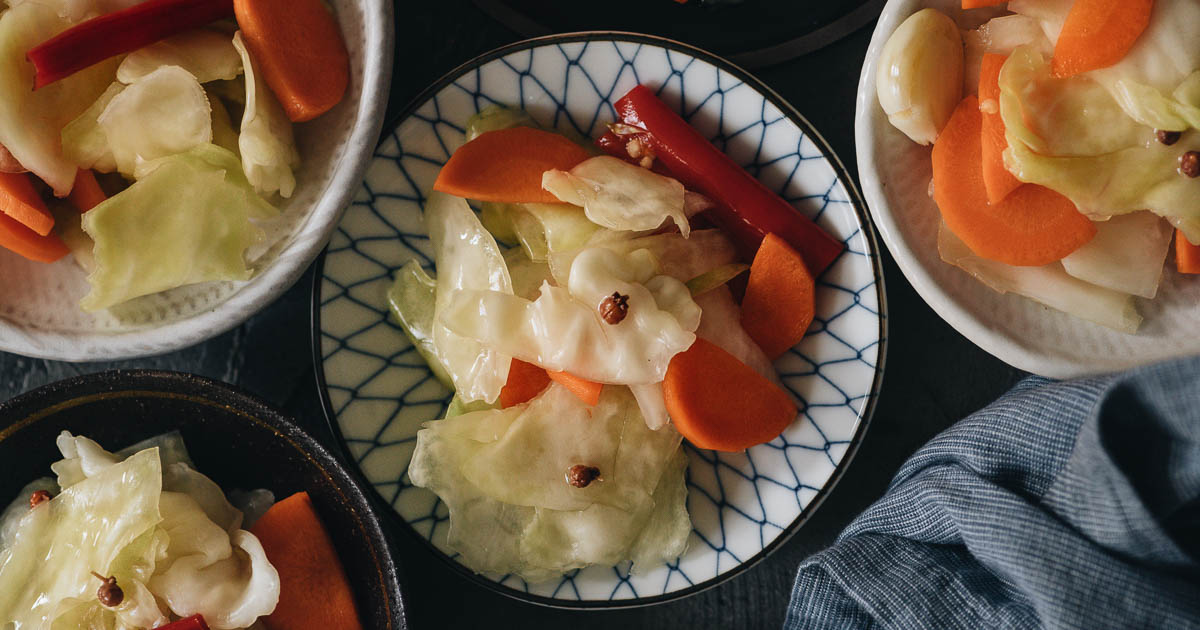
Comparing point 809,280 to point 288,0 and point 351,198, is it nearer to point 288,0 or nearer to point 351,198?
point 351,198

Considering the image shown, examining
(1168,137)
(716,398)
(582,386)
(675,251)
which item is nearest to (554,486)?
(582,386)

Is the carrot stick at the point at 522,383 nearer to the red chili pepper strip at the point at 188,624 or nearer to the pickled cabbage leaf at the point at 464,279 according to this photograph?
the pickled cabbage leaf at the point at 464,279

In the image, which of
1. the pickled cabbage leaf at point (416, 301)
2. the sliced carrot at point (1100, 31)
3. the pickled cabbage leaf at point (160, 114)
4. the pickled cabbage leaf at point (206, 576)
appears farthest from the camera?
the pickled cabbage leaf at point (416, 301)

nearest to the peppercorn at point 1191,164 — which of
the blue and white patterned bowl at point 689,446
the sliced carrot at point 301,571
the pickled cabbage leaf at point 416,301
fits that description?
the blue and white patterned bowl at point 689,446

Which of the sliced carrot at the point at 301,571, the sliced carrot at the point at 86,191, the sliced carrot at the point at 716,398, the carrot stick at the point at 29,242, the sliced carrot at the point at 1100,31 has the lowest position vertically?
the sliced carrot at the point at 301,571

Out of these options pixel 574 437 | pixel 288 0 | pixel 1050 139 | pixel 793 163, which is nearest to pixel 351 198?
pixel 288 0

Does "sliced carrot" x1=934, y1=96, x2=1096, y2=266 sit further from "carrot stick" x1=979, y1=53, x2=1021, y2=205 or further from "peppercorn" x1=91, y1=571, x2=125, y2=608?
"peppercorn" x1=91, y1=571, x2=125, y2=608

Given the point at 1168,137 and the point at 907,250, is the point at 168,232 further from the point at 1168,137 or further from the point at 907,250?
the point at 1168,137

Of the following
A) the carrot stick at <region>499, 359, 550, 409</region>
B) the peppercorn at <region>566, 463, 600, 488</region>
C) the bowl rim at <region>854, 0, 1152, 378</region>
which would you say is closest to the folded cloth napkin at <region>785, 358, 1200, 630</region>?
the bowl rim at <region>854, 0, 1152, 378</region>
